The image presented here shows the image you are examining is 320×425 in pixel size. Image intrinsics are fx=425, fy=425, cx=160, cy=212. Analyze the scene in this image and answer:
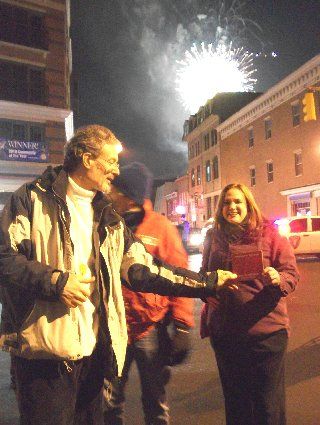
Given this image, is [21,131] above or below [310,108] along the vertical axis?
above

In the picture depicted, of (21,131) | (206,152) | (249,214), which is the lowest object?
(249,214)

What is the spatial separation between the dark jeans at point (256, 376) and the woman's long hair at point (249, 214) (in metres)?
0.75

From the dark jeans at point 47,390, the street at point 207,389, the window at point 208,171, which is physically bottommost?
the street at point 207,389

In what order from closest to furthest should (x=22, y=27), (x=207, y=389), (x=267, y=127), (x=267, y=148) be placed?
(x=207, y=389) < (x=22, y=27) < (x=267, y=148) < (x=267, y=127)

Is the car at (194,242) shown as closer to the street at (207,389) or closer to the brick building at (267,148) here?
Result: the brick building at (267,148)

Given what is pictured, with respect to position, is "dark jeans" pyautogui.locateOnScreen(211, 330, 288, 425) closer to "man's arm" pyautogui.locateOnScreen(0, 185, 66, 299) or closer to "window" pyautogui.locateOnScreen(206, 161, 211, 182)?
"man's arm" pyautogui.locateOnScreen(0, 185, 66, 299)

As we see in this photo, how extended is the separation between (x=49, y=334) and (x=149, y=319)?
1.32m

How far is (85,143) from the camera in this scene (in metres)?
2.31

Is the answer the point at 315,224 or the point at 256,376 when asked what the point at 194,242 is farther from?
the point at 256,376

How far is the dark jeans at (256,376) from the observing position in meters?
2.82

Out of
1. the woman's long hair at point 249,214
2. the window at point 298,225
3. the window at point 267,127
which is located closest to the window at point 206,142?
the window at point 267,127

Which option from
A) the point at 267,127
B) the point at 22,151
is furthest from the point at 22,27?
the point at 267,127

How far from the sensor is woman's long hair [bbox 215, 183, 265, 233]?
10.0ft

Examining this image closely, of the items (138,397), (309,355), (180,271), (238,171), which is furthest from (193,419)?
(238,171)
